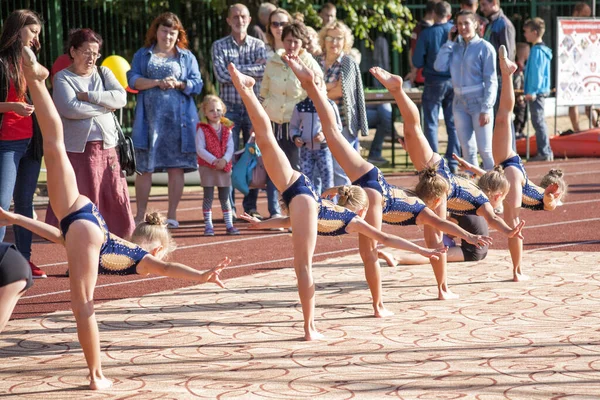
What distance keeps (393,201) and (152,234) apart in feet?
5.41

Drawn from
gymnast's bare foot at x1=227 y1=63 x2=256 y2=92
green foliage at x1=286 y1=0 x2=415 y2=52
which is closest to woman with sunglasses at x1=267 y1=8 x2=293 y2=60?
gymnast's bare foot at x1=227 y1=63 x2=256 y2=92

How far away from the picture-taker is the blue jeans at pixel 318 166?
10031 millimetres

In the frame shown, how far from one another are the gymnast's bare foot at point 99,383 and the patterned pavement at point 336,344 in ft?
0.17

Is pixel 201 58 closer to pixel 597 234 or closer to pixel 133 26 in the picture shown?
pixel 133 26

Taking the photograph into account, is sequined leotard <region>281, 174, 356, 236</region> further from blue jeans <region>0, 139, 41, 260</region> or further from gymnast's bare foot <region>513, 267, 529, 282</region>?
blue jeans <region>0, 139, 41, 260</region>

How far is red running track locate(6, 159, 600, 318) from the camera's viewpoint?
7.34m

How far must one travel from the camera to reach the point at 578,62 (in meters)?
16.5

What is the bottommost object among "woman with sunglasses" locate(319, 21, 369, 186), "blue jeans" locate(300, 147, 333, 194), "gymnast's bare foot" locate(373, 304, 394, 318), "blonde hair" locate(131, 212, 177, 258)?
"gymnast's bare foot" locate(373, 304, 394, 318)

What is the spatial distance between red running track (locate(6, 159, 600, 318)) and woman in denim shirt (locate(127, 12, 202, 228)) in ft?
2.10

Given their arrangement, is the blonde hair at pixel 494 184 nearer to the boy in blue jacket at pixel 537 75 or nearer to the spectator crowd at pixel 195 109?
the spectator crowd at pixel 195 109

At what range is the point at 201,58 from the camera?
18.7 meters

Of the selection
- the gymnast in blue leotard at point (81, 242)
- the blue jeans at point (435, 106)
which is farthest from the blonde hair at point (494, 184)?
the blue jeans at point (435, 106)

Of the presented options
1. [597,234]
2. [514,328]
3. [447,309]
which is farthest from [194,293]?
[597,234]

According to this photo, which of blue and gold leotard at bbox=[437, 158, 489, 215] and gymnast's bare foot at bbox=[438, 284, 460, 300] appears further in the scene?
blue and gold leotard at bbox=[437, 158, 489, 215]
